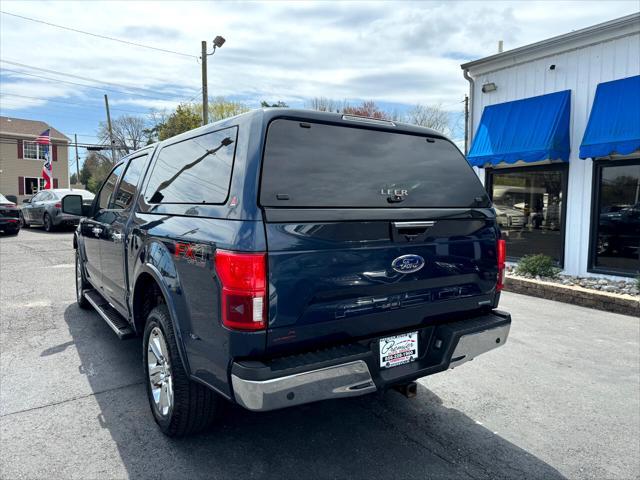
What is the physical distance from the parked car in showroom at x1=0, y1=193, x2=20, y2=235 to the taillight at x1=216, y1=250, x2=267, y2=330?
15.5 meters

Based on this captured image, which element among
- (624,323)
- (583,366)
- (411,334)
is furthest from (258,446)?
(624,323)

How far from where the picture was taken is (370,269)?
8.50 ft

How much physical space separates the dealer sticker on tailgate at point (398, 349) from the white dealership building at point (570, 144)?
6.65 metres

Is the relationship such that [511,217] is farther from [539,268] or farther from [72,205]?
[72,205]

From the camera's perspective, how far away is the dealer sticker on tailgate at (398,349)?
269 centimetres

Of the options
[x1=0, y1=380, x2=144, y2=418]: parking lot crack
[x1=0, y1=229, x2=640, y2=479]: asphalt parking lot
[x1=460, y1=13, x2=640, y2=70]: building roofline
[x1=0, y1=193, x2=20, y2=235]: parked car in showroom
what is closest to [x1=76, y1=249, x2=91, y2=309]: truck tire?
[x1=0, y1=229, x2=640, y2=479]: asphalt parking lot

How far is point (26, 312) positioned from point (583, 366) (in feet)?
21.8

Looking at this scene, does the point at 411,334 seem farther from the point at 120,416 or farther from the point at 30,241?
the point at 30,241

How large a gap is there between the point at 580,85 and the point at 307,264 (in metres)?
8.88

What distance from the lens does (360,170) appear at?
281cm

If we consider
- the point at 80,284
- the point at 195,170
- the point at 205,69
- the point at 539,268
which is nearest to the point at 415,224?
the point at 195,170

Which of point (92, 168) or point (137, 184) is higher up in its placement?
point (92, 168)

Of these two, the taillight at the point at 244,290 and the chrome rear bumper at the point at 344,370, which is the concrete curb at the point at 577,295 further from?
the taillight at the point at 244,290

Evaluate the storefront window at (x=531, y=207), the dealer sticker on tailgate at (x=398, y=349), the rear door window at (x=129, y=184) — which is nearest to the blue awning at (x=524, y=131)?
the storefront window at (x=531, y=207)
